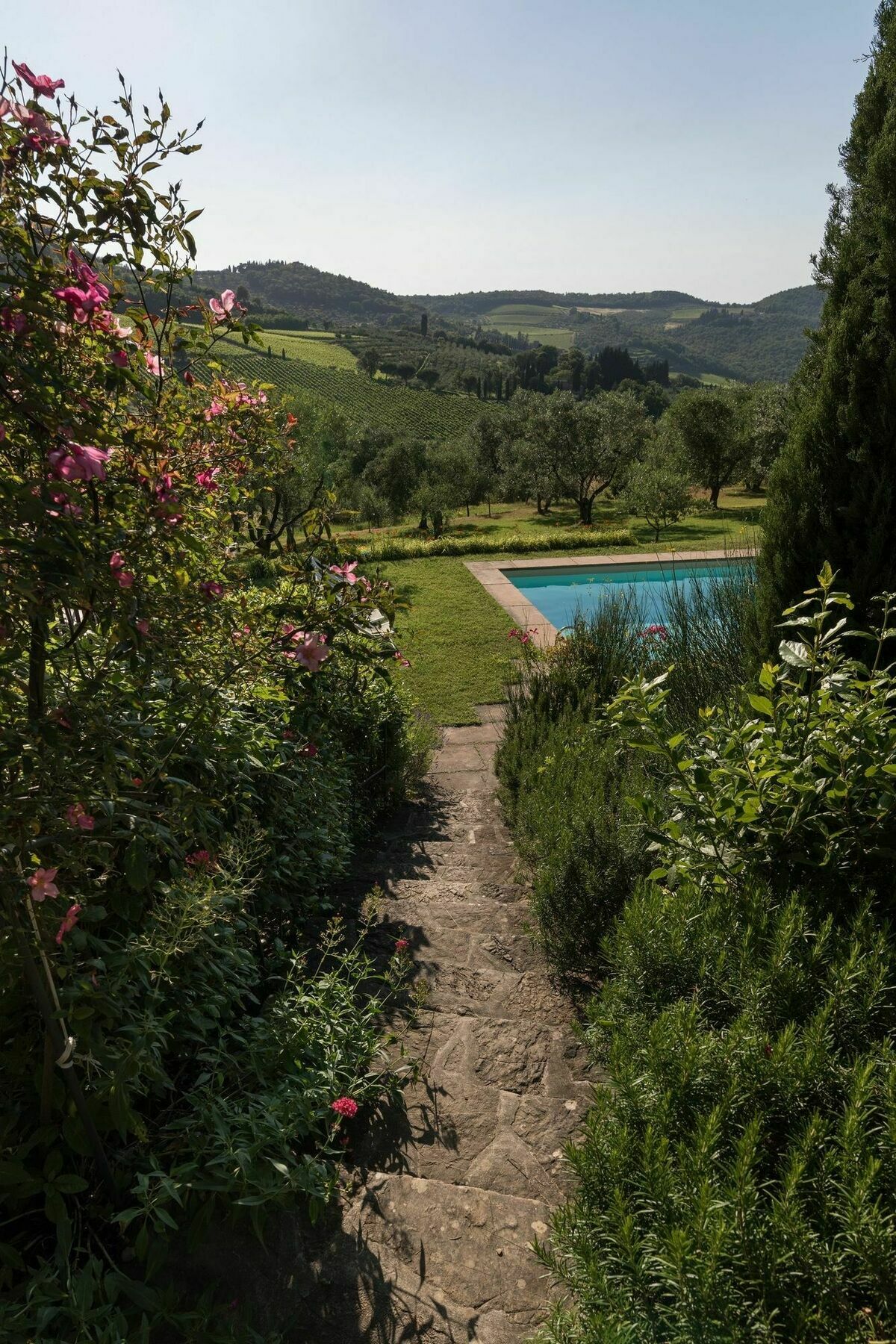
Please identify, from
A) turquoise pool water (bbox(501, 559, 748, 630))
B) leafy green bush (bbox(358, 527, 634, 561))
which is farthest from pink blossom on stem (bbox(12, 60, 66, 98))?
leafy green bush (bbox(358, 527, 634, 561))

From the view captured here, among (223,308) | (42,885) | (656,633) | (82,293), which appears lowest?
(656,633)

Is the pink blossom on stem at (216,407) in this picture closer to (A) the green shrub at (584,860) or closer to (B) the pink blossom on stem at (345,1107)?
(A) the green shrub at (584,860)

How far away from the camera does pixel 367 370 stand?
8400 centimetres

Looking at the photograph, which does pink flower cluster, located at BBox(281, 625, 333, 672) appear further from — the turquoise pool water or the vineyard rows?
the vineyard rows

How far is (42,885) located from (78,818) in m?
0.16

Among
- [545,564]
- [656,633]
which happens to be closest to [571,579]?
[545,564]

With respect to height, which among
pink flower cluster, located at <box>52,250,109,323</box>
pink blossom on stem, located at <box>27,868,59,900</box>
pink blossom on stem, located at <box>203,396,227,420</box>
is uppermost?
pink flower cluster, located at <box>52,250,109,323</box>

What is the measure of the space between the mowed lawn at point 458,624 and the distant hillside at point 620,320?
3756 inches

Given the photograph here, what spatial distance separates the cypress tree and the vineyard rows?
201 ft

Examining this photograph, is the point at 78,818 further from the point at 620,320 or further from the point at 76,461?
the point at 620,320

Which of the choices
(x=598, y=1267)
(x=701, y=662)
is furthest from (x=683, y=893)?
(x=701, y=662)

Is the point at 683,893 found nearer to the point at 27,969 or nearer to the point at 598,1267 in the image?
the point at 598,1267

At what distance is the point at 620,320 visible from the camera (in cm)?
18325

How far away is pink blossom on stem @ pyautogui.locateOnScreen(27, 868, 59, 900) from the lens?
4.23 feet
